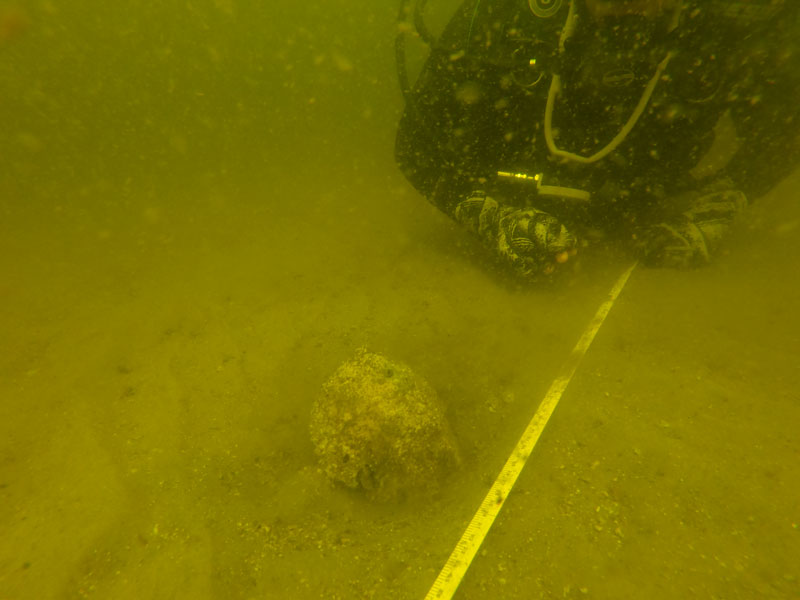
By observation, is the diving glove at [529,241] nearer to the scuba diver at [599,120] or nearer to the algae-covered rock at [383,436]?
the scuba diver at [599,120]

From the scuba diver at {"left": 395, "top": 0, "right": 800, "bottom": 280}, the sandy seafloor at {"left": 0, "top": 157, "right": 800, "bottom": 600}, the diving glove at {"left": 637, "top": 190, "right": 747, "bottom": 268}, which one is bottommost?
the sandy seafloor at {"left": 0, "top": 157, "right": 800, "bottom": 600}

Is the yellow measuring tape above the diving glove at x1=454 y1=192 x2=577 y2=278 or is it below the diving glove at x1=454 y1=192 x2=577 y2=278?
below

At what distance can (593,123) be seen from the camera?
3096 millimetres

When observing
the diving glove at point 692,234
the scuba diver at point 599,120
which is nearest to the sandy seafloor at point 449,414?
the diving glove at point 692,234

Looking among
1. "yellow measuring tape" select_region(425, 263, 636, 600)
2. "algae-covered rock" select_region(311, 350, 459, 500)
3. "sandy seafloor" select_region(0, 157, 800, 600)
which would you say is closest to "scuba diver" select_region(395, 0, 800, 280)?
"sandy seafloor" select_region(0, 157, 800, 600)

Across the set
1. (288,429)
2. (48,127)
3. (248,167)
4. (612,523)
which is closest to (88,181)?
(248,167)

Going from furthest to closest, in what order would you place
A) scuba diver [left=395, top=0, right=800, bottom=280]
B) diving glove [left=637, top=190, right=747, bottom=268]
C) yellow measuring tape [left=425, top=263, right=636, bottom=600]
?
1. diving glove [left=637, top=190, right=747, bottom=268]
2. scuba diver [left=395, top=0, right=800, bottom=280]
3. yellow measuring tape [left=425, top=263, right=636, bottom=600]

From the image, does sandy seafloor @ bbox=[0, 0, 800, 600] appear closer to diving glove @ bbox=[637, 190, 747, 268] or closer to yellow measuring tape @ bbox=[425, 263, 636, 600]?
yellow measuring tape @ bbox=[425, 263, 636, 600]

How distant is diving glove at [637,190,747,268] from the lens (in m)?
3.19

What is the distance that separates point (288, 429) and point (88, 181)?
8.01 metres

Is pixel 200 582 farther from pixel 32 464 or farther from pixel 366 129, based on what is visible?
pixel 366 129

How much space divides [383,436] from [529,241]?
1.96 meters

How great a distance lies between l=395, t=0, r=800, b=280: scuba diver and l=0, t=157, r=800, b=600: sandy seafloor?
395 mm

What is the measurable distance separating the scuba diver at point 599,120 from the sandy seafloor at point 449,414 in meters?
0.40
